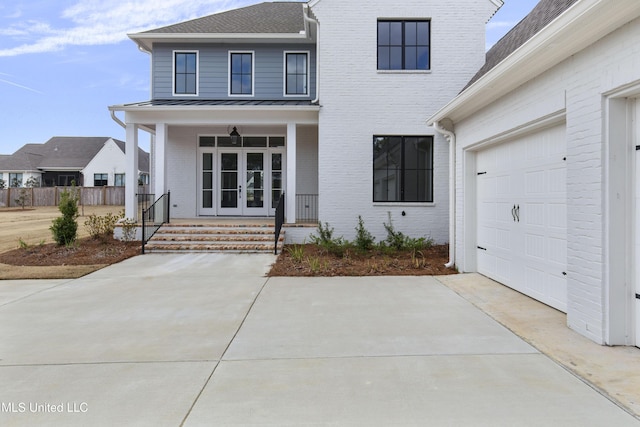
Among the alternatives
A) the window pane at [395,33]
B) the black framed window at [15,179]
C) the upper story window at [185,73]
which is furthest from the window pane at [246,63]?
the black framed window at [15,179]

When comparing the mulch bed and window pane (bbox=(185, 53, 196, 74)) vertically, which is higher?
window pane (bbox=(185, 53, 196, 74))

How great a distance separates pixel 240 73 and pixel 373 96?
4.88 metres

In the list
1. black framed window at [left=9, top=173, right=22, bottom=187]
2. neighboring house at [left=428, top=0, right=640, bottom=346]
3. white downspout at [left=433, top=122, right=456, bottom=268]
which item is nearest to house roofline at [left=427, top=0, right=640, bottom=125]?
neighboring house at [left=428, top=0, right=640, bottom=346]

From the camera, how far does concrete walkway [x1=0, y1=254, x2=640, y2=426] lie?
2787 mm

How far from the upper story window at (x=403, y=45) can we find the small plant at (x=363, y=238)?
4371 mm

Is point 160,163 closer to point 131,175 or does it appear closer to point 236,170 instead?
point 131,175

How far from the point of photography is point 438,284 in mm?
6996

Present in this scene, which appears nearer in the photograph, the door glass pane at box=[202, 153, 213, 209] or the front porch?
the front porch

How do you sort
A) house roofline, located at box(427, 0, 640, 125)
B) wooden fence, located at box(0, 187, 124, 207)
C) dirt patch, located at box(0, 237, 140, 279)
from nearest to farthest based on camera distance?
house roofline, located at box(427, 0, 640, 125)
dirt patch, located at box(0, 237, 140, 279)
wooden fence, located at box(0, 187, 124, 207)

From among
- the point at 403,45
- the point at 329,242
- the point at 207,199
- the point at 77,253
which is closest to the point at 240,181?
the point at 207,199

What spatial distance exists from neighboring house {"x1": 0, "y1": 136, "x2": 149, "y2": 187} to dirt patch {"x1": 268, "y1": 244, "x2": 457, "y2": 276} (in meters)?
33.5

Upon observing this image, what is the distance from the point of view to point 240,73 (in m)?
13.5

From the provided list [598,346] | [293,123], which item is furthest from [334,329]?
[293,123]

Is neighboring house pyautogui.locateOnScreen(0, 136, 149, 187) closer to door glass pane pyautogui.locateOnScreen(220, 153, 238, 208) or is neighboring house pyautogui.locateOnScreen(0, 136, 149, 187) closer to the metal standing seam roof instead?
the metal standing seam roof
